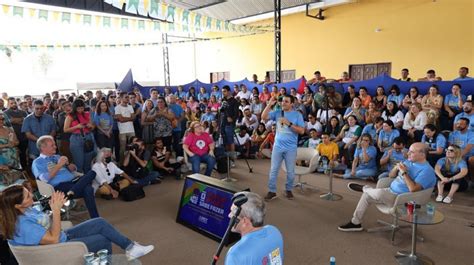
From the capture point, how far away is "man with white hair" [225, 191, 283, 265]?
168 centimetres

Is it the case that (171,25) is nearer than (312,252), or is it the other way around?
(312,252)

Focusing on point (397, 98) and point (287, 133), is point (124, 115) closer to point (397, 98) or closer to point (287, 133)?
point (287, 133)

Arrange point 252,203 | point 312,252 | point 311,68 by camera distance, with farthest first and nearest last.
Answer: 1. point 311,68
2. point 312,252
3. point 252,203

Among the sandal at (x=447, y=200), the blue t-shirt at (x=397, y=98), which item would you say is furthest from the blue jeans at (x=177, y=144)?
the sandal at (x=447, y=200)

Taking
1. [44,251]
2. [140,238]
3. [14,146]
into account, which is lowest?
[140,238]

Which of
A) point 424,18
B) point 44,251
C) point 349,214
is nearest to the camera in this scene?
point 44,251

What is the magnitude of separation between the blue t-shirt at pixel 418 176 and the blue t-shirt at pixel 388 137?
246 cm

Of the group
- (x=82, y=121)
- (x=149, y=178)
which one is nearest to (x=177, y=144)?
(x=149, y=178)

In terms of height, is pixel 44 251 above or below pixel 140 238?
above

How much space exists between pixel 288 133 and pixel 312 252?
1.81 m

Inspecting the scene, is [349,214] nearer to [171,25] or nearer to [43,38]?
[171,25]

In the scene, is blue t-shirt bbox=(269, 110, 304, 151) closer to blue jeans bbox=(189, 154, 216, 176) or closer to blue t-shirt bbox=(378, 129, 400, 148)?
blue jeans bbox=(189, 154, 216, 176)

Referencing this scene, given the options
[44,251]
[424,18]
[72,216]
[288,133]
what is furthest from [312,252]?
[424,18]

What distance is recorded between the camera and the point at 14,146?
4926 mm
